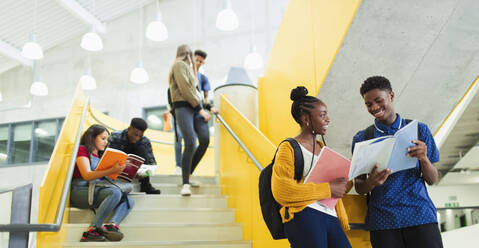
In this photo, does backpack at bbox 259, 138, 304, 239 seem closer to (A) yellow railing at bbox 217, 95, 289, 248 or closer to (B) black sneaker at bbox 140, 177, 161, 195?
(A) yellow railing at bbox 217, 95, 289, 248

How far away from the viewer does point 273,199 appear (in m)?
1.73

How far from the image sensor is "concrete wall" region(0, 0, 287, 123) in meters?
12.1

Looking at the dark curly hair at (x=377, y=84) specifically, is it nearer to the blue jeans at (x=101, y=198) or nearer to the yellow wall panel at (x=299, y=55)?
the yellow wall panel at (x=299, y=55)

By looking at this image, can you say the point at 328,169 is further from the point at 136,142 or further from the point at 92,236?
the point at 136,142

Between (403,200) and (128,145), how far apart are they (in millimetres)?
2741

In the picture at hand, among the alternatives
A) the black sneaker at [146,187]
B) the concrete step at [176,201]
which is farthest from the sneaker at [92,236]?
the black sneaker at [146,187]

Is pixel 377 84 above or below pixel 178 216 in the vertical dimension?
above

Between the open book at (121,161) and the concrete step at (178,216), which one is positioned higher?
the open book at (121,161)

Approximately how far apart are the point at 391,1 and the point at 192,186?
2.74 metres

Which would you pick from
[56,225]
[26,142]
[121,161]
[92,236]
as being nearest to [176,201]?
[121,161]

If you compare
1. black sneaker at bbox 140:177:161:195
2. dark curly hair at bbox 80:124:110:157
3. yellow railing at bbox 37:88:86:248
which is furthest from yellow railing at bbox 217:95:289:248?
yellow railing at bbox 37:88:86:248

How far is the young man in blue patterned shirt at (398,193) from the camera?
68.3 inches

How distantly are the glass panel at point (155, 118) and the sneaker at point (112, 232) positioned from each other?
9.39 m

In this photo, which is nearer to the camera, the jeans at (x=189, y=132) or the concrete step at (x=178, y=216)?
the concrete step at (x=178, y=216)
